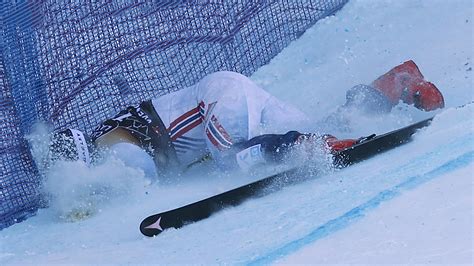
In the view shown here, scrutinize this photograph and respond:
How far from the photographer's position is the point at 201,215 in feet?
8.54

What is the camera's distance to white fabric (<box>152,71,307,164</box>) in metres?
2.96

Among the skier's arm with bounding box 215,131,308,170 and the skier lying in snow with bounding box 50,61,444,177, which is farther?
the skier lying in snow with bounding box 50,61,444,177

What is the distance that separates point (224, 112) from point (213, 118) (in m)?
0.05

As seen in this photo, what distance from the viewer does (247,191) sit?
2676 mm

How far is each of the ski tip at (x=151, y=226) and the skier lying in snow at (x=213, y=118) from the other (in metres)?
0.43

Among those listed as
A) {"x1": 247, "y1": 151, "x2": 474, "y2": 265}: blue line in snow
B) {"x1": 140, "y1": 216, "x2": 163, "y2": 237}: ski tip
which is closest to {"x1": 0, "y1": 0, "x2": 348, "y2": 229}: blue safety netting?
{"x1": 140, "y1": 216, "x2": 163, "y2": 237}: ski tip

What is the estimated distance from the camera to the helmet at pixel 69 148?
118 inches

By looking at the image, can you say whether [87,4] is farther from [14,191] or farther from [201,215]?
[201,215]

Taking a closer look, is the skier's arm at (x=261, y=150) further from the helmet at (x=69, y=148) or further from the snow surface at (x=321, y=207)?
the helmet at (x=69, y=148)

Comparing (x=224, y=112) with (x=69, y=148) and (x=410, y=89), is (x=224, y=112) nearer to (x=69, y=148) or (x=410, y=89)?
(x=69, y=148)

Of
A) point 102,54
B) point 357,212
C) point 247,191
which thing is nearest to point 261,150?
point 247,191

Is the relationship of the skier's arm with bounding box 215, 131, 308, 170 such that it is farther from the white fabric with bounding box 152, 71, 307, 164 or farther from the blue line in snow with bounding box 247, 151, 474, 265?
the blue line in snow with bounding box 247, 151, 474, 265

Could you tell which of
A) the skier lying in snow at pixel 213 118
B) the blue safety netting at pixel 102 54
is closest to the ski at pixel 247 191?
the skier lying in snow at pixel 213 118

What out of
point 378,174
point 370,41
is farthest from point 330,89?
point 378,174
